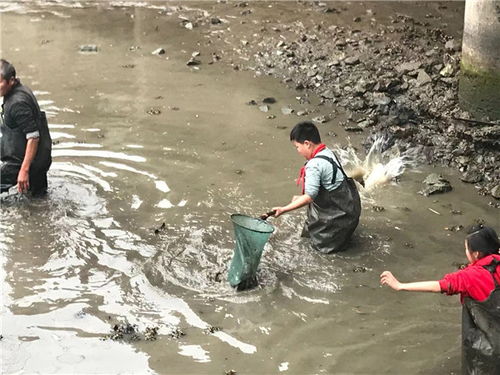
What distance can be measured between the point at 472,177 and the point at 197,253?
309 cm

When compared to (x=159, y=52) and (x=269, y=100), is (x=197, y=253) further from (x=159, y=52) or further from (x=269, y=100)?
(x=159, y=52)

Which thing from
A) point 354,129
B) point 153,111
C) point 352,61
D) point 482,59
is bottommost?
point 153,111

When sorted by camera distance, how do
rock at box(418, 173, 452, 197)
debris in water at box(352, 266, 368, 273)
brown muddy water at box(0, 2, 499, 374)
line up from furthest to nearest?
rock at box(418, 173, 452, 197), debris in water at box(352, 266, 368, 273), brown muddy water at box(0, 2, 499, 374)

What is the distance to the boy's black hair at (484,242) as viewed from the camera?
4320mm

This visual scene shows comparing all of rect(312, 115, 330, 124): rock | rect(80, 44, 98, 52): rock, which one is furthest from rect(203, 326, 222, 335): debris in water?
rect(80, 44, 98, 52): rock

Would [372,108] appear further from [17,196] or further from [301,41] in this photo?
[17,196]

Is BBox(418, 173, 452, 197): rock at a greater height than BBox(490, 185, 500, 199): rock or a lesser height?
lesser

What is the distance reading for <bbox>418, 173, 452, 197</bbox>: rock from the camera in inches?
286

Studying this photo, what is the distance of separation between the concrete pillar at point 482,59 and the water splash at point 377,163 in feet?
3.51

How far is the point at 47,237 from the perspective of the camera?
21.4 ft

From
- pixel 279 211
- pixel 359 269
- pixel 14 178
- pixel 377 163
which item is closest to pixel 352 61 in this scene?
pixel 377 163

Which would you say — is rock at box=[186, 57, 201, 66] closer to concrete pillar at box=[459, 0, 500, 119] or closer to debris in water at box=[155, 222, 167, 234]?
concrete pillar at box=[459, 0, 500, 119]

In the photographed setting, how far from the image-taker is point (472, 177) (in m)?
7.50

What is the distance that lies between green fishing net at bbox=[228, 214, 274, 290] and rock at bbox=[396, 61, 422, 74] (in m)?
4.62
